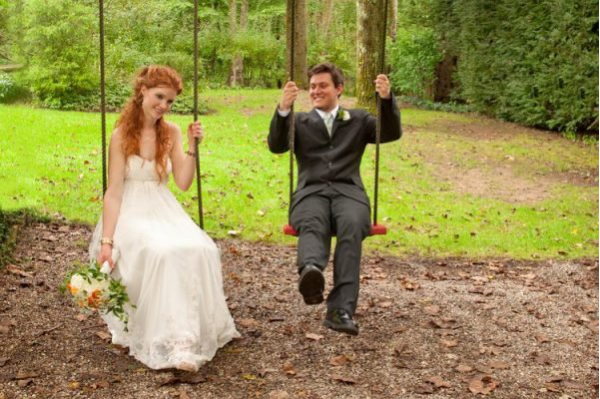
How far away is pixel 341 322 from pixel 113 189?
56.0 inches

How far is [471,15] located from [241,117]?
6124 millimetres

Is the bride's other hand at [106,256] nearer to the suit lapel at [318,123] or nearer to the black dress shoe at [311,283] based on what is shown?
Answer: the black dress shoe at [311,283]

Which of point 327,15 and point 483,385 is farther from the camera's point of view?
point 327,15

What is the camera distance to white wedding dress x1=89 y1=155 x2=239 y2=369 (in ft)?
12.9

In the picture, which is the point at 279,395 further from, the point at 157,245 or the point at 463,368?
the point at 463,368

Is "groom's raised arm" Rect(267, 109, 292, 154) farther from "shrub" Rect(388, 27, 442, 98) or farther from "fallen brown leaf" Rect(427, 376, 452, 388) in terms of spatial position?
"shrub" Rect(388, 27, 442, 98)

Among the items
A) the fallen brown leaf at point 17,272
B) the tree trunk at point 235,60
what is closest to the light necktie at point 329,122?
the fallen brown leaf at point 17,272

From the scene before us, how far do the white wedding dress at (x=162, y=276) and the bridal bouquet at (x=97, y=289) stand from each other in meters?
0.12

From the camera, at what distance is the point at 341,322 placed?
3.82 metres

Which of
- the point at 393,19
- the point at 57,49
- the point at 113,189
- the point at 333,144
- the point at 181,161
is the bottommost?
the point at 113,189

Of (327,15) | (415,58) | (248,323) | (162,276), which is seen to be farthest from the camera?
(327,15)

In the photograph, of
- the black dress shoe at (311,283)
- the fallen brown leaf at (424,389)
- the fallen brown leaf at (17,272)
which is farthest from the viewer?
the fallen brown leaf at (17,272)

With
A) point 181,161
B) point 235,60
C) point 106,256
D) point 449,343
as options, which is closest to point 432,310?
point 449,343

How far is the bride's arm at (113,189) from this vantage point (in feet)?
13.4
